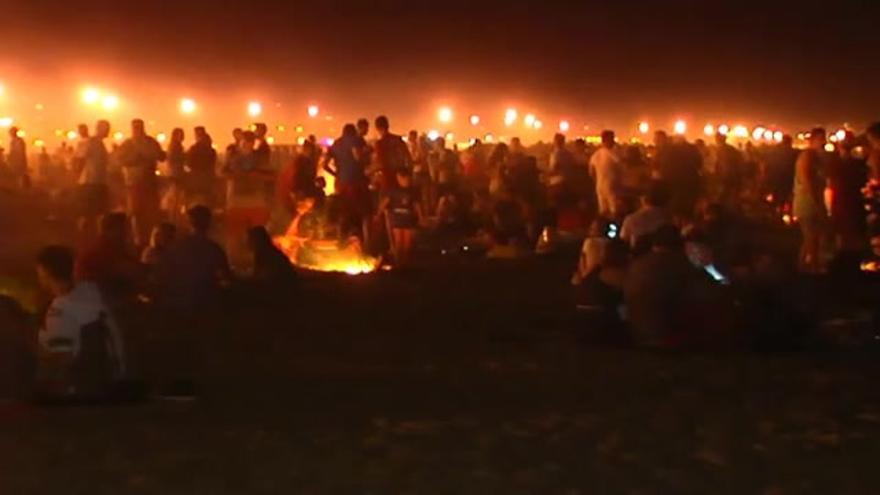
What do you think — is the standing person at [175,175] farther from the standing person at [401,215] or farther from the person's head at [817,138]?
the person's head at [817,138]

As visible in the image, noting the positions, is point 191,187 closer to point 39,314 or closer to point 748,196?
point 39,314

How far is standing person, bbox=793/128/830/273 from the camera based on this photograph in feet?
66.4

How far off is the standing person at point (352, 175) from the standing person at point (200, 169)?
294 cm

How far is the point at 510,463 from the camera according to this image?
955 cm

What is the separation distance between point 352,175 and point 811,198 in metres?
5.45

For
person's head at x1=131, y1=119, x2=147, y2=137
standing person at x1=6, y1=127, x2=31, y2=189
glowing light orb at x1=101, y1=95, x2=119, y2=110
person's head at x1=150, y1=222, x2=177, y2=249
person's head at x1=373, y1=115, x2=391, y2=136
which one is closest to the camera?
person's head at x1=150, y1=222, x2=177, y2=249

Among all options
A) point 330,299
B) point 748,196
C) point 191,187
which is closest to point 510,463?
point 330,299

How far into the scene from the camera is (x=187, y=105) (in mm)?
70125

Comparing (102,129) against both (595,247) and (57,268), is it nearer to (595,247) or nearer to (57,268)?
(595,247)

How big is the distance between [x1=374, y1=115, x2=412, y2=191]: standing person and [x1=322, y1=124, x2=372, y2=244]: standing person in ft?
0.73

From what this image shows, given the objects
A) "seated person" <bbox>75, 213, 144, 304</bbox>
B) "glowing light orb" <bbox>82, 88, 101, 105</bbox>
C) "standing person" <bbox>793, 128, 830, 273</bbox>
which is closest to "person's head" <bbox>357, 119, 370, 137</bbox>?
"standing person" <bbox>793, 128, 830, 273</bbox>

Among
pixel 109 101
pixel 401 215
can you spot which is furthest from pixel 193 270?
pixel 109 101

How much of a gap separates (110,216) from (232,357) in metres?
2.53

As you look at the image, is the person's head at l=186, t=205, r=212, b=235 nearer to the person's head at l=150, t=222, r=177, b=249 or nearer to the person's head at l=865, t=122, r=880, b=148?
the person's head at l=150, t=222, r=177, b=249
